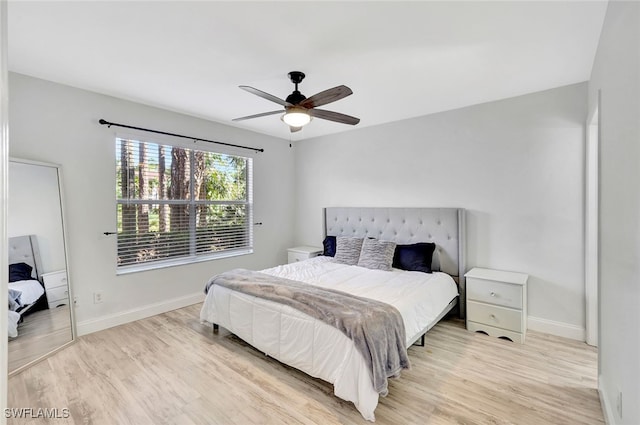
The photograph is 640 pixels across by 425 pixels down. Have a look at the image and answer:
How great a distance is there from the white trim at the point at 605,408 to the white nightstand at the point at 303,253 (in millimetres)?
3339

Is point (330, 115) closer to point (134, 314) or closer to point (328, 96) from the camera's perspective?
point (328, 96)

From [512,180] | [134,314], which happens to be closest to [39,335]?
[134,314]

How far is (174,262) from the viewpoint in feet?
12.5

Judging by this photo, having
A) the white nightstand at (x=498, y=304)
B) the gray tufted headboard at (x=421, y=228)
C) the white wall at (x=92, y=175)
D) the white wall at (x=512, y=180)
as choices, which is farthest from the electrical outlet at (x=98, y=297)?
the white nightstand at (x=498, y=304)

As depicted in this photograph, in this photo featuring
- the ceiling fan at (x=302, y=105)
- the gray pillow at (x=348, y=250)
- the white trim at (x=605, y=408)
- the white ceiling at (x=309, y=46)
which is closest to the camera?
the white trim at (x=605, y=408)

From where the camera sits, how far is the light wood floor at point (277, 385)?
6.18 ft

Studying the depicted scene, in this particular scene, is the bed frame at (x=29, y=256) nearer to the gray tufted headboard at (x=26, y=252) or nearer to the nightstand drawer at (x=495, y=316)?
the gray tufted headboard at (x=26, y=252)

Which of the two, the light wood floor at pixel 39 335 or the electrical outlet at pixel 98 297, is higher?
the electrical outlet at pixel 98 297

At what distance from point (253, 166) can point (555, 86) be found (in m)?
3.86

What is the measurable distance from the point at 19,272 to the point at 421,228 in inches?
160

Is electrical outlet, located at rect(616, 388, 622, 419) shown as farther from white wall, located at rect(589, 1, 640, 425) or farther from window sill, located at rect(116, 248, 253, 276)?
window sill, located at rect(116, 248, 253, 276)

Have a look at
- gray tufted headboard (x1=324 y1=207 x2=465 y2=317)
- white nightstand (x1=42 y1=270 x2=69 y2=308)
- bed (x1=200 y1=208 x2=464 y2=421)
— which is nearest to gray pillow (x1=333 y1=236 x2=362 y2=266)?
bed (x1=200 y1=208 x2=464 y2=421)

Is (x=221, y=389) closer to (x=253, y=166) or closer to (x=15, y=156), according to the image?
(x=15, y=156)

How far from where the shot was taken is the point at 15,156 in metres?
2.65
